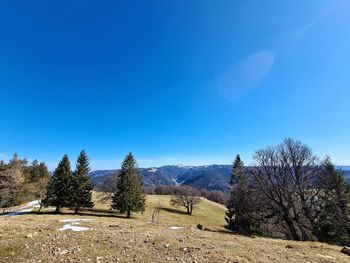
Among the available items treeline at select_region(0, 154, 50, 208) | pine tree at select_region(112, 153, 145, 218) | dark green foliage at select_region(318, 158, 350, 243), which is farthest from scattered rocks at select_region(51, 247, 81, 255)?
treeline at select_region(0, 154, 50, 208)

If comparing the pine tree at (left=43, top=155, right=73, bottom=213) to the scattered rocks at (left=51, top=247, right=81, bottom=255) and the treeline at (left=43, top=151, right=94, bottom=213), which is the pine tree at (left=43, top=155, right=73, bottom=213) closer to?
the treeline at (left=43, top=151, right=94, bottom=213)

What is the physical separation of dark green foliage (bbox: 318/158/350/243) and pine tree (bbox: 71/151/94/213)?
47.5 m

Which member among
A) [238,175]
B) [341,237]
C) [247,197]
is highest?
[238,175]

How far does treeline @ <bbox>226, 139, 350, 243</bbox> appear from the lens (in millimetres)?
25156

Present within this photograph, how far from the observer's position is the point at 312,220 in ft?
80.3

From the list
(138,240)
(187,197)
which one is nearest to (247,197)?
(138,240)

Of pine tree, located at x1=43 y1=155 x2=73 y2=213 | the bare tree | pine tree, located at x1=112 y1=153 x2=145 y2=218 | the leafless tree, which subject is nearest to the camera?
the leafless tree

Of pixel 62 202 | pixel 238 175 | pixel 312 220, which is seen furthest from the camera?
pixel 62 202

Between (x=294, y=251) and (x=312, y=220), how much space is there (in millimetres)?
13760

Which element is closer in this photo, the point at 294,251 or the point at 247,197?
the point at 294,251

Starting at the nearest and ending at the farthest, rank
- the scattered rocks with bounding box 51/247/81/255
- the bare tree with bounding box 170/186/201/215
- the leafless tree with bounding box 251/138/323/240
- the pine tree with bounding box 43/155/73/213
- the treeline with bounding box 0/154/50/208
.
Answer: the scattered rocks with bounding box 51/247/81/255 < the leafless tree with bounding box 251/138/323/240 < the pine tree with bounding box 43/155/73/213 < the treeline with bounding box 0/154/50/208 < the bare tree with bounding box 170/186/201/215

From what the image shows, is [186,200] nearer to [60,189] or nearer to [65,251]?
[60,189]

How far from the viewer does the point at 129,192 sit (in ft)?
169

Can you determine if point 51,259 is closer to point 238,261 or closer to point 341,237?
point 238,261
